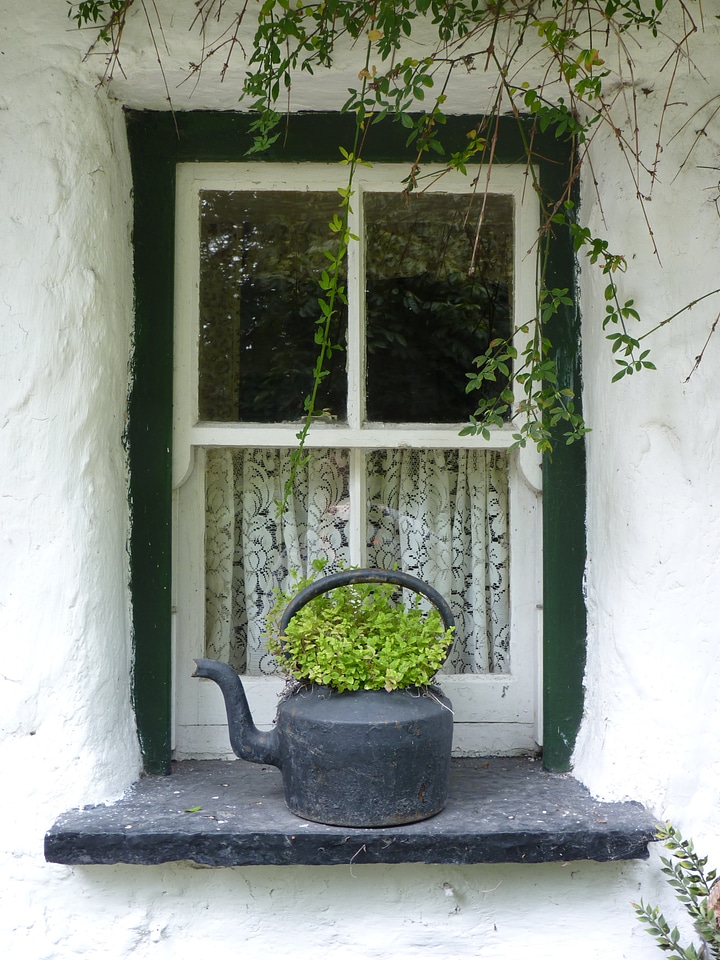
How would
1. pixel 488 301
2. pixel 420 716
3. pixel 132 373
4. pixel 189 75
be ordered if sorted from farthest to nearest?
pixel 488 301
pixel 132 373
pixel 189 75
pixel 420 716

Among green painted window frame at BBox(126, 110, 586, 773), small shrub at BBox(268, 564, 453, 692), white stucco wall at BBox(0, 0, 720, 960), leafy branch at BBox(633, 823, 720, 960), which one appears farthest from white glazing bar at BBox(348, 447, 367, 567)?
leafy branch at BBox(633, 823, 720, 960)

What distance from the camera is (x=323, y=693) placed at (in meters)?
1.68

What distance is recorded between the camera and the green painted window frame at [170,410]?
1936mm

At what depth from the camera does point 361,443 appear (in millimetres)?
2020

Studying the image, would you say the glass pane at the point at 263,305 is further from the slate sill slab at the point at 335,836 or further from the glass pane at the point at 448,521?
the slate sill slab at the point at 335,836

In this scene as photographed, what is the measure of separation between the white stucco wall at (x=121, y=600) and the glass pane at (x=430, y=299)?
12.0 inches

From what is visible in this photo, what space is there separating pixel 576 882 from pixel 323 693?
2.05 feet

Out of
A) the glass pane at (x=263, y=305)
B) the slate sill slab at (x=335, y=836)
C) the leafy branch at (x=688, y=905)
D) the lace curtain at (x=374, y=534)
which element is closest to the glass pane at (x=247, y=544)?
the lace curtain at (x=374, y=534)

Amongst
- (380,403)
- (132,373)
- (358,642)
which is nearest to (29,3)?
(132,373)

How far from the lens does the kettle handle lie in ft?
5.78

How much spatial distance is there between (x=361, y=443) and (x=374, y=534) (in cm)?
23

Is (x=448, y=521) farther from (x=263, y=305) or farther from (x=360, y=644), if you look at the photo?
(x=263, y=305)

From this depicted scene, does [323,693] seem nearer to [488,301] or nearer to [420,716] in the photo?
[420,716]

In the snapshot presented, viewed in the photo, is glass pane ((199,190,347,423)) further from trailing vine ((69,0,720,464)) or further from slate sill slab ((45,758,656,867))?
slate sill slab ((45,758,656,867))
